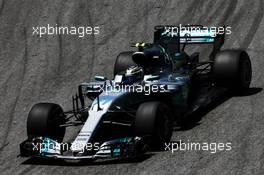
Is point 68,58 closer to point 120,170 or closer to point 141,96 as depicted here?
point 141,96

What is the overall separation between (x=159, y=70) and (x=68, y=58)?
216 inches

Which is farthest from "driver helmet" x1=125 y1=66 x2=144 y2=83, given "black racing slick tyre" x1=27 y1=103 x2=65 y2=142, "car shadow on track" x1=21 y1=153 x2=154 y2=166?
"car shadow on track" x1=21 y1=153 x2=154 y2=166

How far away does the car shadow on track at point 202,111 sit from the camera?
1498 cm

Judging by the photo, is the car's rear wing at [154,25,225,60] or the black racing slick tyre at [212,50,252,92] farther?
the car's rear wing at [154,25,225,60]

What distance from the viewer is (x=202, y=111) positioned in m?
15.9

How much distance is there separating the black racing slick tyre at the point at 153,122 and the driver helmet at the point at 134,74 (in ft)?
4.81

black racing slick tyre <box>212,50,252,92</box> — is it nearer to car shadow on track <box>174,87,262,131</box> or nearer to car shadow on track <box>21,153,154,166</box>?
car shadow on track <box>174,87,262,131</box>

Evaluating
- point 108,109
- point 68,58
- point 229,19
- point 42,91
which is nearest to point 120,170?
point 108,109

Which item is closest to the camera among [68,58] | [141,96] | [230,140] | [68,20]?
[230,140]

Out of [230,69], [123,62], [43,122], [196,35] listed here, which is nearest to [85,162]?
[43,122]

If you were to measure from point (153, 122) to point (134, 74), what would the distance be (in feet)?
6.87

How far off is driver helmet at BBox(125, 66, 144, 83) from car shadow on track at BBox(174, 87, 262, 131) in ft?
4.20

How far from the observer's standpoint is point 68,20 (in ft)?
74.2

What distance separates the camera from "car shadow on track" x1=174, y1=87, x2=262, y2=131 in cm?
1498
